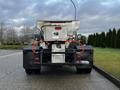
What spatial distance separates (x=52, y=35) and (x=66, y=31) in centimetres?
70

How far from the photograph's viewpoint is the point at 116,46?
73.1 metres

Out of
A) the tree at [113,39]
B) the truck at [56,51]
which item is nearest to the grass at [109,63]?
A: the truck at [56,51]

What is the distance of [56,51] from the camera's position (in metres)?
16.9

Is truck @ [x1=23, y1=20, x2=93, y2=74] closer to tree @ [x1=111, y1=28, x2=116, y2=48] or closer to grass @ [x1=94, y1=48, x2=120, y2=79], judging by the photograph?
grass @ [x1=94, y1=48, x2=120, y2=79]

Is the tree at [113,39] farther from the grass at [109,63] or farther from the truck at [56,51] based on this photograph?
the truck at [56,51]

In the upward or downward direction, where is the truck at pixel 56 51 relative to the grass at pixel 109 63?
upward

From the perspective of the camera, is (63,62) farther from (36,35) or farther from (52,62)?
(36,35)

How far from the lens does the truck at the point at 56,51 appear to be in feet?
55.1

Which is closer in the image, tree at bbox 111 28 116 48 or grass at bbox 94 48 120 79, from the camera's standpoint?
grass at bbox 94 48 120 79

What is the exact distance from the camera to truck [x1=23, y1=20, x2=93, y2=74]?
16781 mm

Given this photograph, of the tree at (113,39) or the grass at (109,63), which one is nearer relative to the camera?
the grass at (109,63)

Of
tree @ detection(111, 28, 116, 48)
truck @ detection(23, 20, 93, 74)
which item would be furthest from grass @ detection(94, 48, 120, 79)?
tree @ detection(111, 28, 116, 48)

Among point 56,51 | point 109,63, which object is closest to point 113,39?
point 109,63

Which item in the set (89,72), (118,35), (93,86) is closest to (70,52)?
(89,72)
